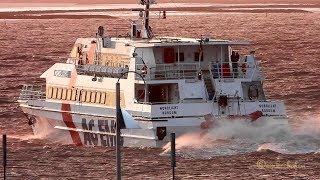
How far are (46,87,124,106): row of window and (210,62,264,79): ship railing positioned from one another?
4442 mm

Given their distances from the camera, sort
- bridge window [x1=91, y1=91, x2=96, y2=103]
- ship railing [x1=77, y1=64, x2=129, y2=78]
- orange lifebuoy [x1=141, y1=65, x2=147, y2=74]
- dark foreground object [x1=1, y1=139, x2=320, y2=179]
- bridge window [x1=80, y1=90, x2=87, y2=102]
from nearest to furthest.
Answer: dark foreground object [x1=1, y1=139, x2=320, y2=179] < orange lifebuoy [x1=141, y1=65, x2=147, y2=74] < ship railing [x1=77, y1=64, x2=129, y2=78] < bridge window [x1=91, y1=91, x2=96, y2=103] < bridge window [x1=80, y1=90, x2=87, y2=102]

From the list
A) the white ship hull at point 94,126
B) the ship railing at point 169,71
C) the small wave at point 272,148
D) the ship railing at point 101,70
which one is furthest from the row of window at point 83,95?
the small wave at point 272,148

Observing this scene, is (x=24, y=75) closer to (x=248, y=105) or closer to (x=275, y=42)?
(x=248, y=105)

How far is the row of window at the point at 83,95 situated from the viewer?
60.7 m

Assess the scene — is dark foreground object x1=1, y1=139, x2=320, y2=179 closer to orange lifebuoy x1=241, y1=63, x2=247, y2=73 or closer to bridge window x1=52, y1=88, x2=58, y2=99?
bridge window x1=52, y1=88, x2=58, y2=99

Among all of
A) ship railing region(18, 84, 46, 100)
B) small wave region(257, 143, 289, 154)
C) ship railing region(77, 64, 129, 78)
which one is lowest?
small wave region(257, 143, 289, 154)

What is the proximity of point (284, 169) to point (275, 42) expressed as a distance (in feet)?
361

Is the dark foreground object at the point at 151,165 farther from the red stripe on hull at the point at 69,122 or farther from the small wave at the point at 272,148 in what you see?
the red stripe on hull at the point at 69,122

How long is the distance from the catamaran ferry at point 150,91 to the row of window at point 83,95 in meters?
0.04

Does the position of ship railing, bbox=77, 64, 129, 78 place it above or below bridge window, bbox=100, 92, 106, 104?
above

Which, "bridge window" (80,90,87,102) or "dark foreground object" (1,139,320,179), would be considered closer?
"dark foreground object" (1,139,320,179)

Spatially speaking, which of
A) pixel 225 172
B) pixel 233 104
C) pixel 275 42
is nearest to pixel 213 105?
pixel 233 104

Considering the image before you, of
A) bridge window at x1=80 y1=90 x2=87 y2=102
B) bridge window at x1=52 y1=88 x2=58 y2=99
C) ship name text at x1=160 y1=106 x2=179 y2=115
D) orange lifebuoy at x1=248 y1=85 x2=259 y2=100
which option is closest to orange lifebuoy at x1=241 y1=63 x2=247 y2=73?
orange lifebuoy at x1=248 y1=85 x2=259 y2=100

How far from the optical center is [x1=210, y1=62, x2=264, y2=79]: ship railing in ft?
199
